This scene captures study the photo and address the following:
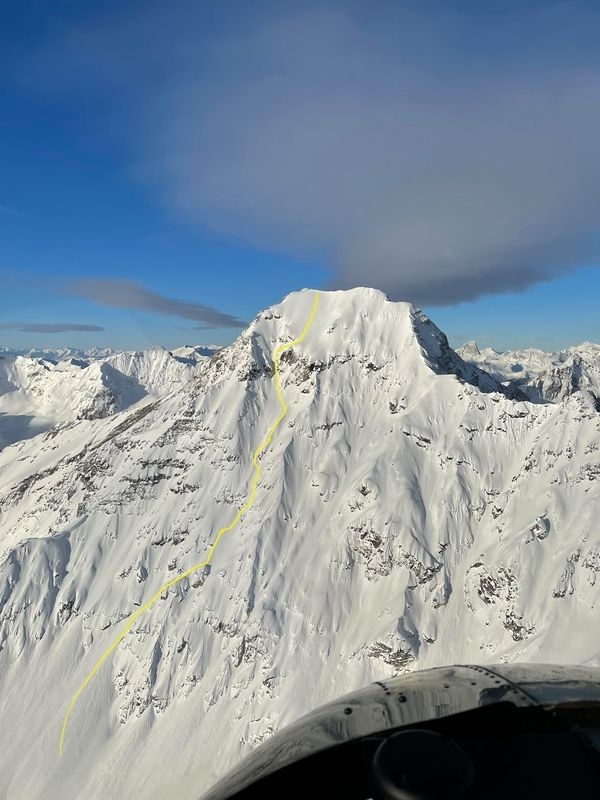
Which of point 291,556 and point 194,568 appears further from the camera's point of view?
point 194,568

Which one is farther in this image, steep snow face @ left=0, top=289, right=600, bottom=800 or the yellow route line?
the yellow route line

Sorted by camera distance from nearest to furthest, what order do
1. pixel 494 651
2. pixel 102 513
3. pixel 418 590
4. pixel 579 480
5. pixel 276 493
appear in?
1. pixel 494 651
2. pixel 579 480
3. pixel 418 590
4. pixel 276 493
5. pixel 102 513

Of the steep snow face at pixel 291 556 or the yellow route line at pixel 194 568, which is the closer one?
the steep snow face at pixel 291 556

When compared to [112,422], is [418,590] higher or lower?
lower

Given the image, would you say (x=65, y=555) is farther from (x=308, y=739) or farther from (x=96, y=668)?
(x=308, y=739)

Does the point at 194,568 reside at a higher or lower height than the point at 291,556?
lower

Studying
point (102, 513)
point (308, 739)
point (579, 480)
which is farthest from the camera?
point (102, 513)

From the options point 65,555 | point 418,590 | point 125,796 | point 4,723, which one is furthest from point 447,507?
point 4,723

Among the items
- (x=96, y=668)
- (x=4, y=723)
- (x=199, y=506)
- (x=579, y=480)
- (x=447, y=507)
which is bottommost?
(x=4, y=723)
